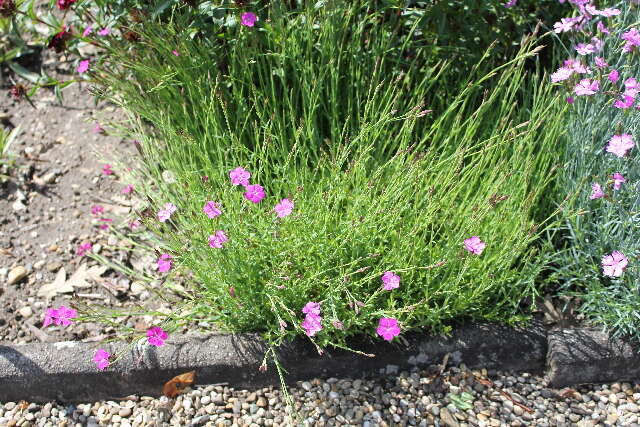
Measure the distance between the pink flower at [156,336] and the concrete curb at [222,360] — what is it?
13 cm

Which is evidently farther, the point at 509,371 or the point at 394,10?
the point at 394,10

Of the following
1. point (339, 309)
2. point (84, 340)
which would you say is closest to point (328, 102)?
point (339, 309)

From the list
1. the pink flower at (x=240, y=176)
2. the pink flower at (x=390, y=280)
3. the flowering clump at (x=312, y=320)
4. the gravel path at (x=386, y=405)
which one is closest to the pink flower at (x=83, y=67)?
the pink flower at (x=240, y=176)

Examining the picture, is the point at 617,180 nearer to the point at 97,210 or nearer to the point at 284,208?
the point at 284,208

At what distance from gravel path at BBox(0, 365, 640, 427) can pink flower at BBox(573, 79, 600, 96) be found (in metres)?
0.99

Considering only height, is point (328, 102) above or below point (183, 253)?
above

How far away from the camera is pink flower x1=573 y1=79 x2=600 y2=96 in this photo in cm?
210

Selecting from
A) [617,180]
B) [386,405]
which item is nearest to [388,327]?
[386,405]

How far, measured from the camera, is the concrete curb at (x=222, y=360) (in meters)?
2.16

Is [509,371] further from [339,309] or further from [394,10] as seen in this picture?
[394,10]

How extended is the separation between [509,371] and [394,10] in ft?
5.03

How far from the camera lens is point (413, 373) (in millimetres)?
2209

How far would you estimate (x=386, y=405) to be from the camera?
2117 mm

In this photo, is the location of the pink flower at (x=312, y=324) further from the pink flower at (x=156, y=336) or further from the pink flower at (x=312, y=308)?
the pink flower at (x=156, y=336)
